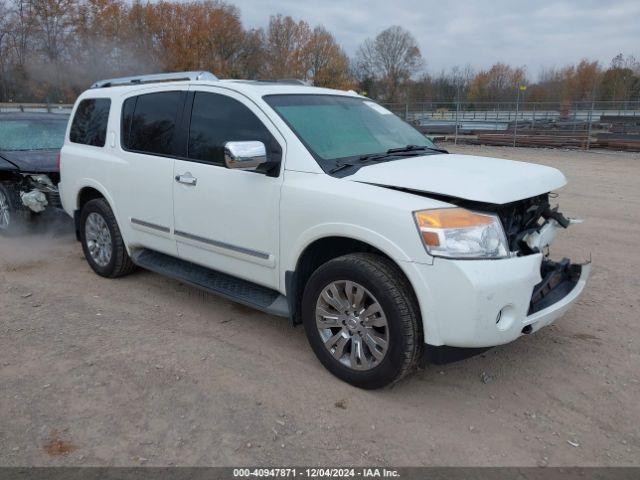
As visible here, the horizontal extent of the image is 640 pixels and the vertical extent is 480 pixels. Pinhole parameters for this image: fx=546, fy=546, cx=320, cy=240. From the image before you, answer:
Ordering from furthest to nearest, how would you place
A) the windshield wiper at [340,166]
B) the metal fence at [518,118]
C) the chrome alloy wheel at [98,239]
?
the metal fence at [518,118] < the chrome alloy wheel at [98,239] < the windshield wiper at [340,166]

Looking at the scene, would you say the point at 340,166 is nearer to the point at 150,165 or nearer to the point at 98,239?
the point at 150,165

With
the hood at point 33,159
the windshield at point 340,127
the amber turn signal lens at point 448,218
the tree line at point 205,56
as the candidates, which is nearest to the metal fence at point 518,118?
the tree line at point 205,56

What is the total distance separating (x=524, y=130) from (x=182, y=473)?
22.7 metres

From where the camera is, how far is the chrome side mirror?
336 centimetres

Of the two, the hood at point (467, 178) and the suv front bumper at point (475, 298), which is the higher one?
the hood at point (467, 178)

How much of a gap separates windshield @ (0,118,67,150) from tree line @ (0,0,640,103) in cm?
2221

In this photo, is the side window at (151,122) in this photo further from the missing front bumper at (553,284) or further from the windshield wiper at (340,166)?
the missing front bumper at (553,284)

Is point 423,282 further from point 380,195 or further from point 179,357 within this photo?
point 179,357

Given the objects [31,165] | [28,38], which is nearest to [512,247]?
[31,165]

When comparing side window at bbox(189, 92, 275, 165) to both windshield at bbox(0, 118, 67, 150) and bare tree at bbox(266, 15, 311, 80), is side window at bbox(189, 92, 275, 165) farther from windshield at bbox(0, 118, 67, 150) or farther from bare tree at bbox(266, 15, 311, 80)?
bare tree at bbox(266, 15, 311, 80)

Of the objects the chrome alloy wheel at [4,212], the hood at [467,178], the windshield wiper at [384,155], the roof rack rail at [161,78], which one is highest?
the roof rack rail at [161,78]

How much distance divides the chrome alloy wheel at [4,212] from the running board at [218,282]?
3.08 meters

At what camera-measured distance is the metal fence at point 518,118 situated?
21.5 m

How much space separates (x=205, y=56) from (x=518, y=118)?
31094 mm
